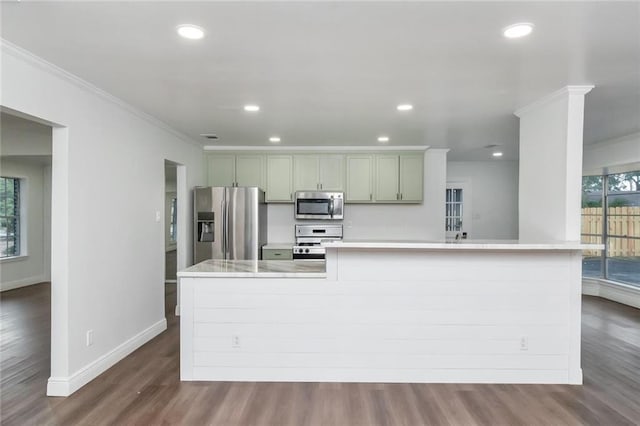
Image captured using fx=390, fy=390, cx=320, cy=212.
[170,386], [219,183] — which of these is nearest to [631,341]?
[170,386]

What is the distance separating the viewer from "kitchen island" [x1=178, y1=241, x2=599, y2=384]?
306 cm

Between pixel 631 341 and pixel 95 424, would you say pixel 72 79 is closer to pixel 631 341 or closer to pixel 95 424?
pixel 95 424

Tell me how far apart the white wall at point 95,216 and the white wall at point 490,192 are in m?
5.32

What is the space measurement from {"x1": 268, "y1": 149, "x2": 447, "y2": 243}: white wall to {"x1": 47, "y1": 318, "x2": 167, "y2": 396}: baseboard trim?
2424 millimetres

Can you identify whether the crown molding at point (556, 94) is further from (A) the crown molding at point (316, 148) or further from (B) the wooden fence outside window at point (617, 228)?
(B) the wooden fence outside window at point (617, 228)

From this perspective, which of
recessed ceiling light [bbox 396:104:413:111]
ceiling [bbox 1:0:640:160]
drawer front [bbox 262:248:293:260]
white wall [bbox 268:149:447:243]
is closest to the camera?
ceiling [bbox 1:0:640:160]

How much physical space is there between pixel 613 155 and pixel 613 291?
2075 mm

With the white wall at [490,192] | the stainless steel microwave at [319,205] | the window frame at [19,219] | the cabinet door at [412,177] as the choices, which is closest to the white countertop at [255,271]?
the stainless steel microwave at [319,205]

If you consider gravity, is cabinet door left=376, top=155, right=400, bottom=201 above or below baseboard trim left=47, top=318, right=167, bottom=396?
above

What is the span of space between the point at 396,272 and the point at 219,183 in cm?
346

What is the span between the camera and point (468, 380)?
305cm

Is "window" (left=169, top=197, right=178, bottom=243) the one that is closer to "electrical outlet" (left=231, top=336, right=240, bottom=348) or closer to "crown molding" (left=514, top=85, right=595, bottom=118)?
"electrical outlet" (left=231, top=336, right=240, bottom=348)

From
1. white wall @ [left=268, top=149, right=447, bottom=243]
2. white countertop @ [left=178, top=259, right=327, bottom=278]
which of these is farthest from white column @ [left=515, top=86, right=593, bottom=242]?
white wall @ [left=268, top=149, right=447, bottom=243]

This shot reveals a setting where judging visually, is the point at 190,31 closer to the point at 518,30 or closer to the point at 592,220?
the point at 518,30
